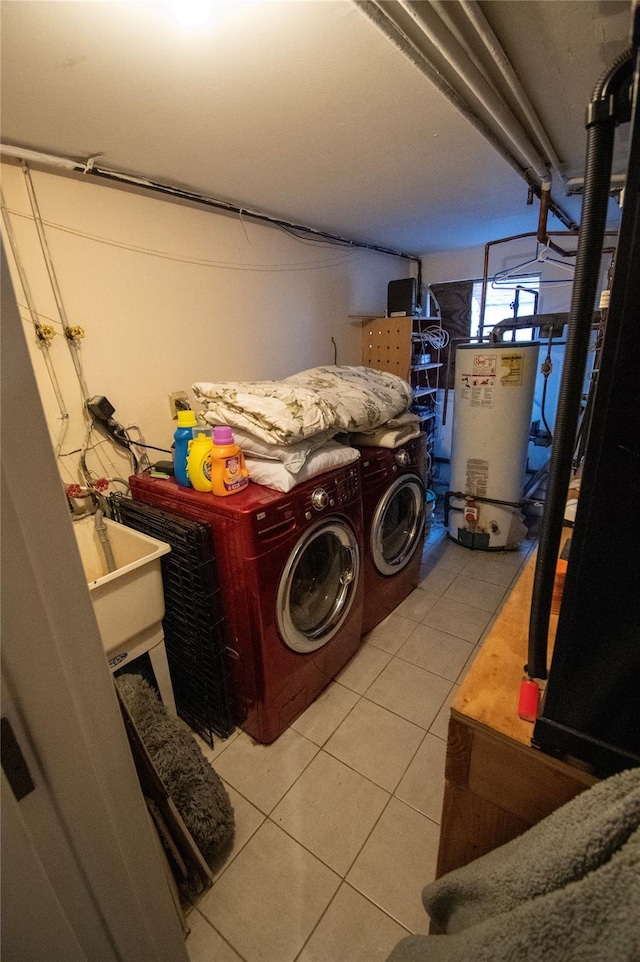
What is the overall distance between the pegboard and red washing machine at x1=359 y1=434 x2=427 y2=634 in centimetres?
102

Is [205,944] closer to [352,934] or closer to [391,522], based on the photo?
[352,934]

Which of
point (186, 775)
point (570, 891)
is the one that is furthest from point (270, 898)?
point (570, 891)

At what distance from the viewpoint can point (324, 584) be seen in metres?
1.74

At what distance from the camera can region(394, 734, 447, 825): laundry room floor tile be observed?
1.30m

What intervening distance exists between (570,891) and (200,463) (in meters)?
1.28

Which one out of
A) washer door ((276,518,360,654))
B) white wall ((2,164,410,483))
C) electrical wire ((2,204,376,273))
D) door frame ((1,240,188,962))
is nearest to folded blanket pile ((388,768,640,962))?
door frame ((1,240,188,962))

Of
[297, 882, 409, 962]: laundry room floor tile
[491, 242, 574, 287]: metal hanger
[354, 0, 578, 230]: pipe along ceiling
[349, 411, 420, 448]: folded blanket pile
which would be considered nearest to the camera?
[354, 0, 578, 230]: pipe along ceiling

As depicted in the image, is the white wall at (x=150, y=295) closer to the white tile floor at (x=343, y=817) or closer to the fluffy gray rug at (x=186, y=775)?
the fluffy gray rug at (x=186, y=775)

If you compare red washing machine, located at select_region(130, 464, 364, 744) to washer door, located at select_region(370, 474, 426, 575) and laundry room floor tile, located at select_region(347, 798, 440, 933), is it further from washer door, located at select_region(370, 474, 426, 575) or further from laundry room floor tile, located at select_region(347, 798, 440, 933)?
laundry room floor tile, located at select_region(347, 798, 440, 933)

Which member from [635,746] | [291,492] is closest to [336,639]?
[291,492]

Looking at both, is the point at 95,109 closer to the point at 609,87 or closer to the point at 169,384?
the point at 169,384

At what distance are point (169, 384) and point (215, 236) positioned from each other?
0.78m

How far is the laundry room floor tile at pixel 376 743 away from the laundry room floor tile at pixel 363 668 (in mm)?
114

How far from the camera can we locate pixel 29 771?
0.49 meters
